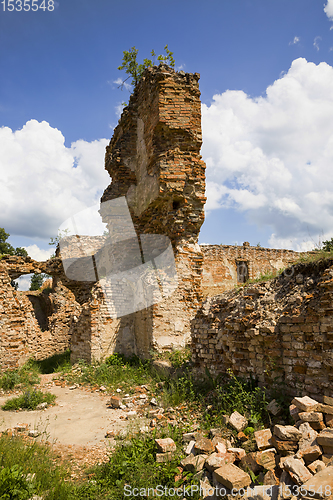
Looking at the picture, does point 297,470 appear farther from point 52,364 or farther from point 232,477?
point 52,364

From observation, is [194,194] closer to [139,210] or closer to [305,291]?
[139,210]

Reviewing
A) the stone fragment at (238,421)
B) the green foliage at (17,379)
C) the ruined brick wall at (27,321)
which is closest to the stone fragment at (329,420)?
the stone fragment at (238,421)

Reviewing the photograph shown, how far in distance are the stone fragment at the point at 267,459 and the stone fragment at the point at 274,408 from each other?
2.00 feet

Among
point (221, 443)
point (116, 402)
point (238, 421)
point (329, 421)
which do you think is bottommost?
point (116, 402)

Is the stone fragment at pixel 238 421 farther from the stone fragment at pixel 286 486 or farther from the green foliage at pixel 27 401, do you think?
the green foliage at pixel 27 401

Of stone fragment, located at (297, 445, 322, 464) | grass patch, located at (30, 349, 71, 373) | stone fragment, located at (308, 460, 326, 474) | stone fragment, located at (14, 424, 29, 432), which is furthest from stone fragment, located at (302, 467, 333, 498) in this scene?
grass patch, located at (30, 349, 71, 373)

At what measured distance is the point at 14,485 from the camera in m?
2.89

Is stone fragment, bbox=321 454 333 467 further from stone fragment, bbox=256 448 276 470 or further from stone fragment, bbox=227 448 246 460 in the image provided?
stone fragment, bbox=227 448 246 460

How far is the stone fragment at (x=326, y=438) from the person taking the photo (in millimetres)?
2518

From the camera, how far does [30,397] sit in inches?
234

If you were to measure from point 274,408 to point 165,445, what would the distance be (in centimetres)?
133

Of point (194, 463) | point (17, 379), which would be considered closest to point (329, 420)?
point (194, 463)

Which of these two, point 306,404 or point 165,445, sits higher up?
point 306,404

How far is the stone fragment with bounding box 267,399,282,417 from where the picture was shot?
11.2 ft
